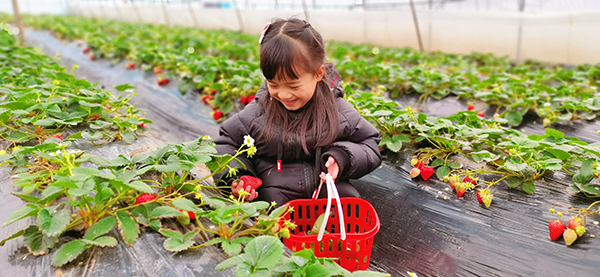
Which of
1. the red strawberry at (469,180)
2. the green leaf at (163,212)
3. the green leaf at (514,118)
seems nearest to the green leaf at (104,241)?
the green leaf at (163,212)

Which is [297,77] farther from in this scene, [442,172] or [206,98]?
[206,98]

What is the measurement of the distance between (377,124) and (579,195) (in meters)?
1.22

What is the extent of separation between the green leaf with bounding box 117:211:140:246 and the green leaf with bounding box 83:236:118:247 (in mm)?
42

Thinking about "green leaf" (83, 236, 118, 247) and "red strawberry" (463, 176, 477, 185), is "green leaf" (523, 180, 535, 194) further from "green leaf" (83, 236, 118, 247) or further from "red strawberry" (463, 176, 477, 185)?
"green leaf" (83, 236, 118, 247)

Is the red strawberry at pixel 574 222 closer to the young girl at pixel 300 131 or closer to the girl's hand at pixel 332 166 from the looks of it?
the young girl at pixel 300 131

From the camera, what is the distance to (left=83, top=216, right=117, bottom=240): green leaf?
4.64ft

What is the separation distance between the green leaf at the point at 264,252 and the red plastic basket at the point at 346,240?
255 mm

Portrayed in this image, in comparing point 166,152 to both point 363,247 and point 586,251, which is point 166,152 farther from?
point 586,251

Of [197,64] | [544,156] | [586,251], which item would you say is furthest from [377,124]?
[197,64]

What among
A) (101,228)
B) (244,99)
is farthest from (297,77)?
(244,99)

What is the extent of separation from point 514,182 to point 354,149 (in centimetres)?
91

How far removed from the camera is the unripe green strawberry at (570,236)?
1.74 metres

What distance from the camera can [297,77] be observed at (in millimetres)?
1820

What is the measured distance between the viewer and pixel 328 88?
2.12m
